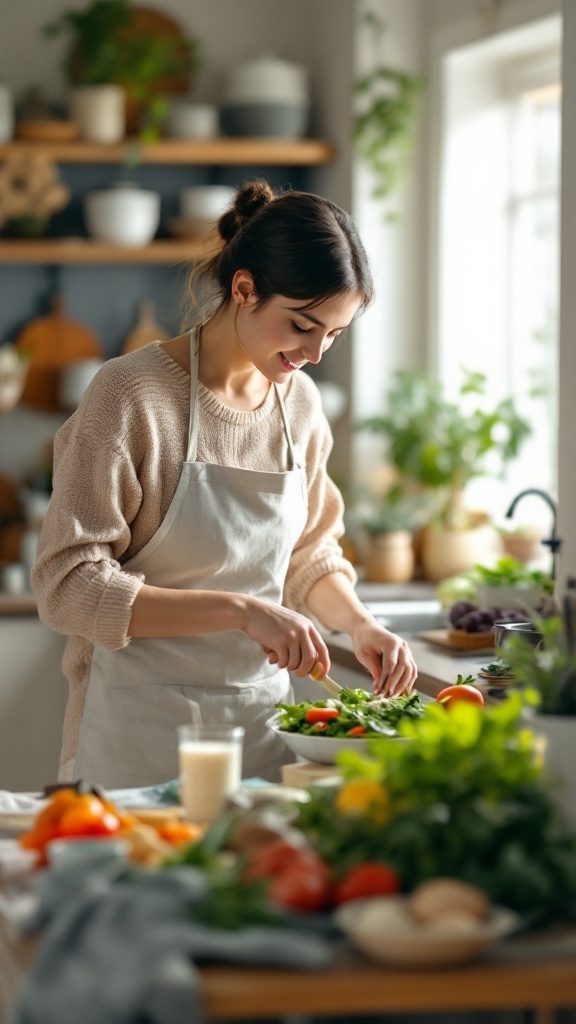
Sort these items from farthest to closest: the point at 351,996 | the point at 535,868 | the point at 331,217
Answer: the point at 331,217, the point at 535,868, the point at 351,996

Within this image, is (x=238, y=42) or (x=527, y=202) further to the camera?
(x=238, y=42)

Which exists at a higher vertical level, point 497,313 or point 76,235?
point 76,235

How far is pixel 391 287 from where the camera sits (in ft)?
14.5

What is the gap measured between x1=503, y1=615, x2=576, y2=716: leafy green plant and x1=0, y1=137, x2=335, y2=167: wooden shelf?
3.17 m

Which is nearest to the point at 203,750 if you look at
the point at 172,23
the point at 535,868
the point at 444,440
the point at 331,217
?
the point at 535,868

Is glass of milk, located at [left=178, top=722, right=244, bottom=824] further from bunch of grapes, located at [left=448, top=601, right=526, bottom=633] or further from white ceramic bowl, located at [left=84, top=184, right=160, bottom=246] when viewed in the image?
white ceramic bowl, located at [left=84, top=184, right=160, bottom=246]

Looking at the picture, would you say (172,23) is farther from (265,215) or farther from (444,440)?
(265,215)

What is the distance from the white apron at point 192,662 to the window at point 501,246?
2105 millimetres

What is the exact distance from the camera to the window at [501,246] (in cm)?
422

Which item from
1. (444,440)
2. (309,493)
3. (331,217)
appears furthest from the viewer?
(444,440)

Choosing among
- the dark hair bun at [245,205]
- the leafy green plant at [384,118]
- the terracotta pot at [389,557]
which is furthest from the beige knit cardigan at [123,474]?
the leafy green plant at [384,118]

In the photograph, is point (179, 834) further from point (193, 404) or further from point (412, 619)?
point (412, 619)

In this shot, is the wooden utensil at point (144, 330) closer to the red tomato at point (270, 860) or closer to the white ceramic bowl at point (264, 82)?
the white ceramic bowl at point (264, 82)

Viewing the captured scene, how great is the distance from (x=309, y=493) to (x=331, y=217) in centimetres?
56
